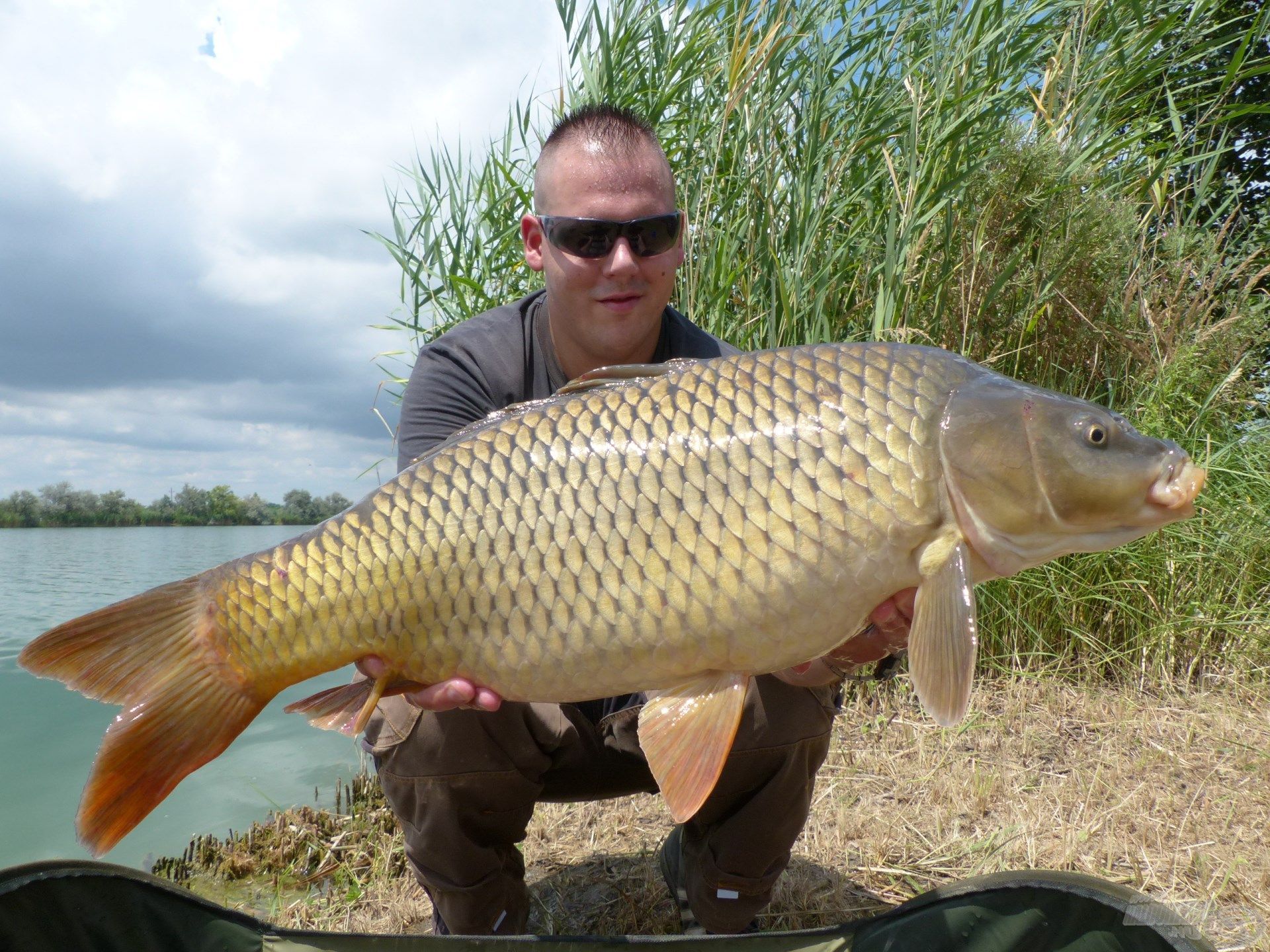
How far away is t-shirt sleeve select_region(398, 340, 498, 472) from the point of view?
1822 millimetres

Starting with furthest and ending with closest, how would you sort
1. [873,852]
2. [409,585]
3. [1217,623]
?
[1217,623] → [873,852] → [409,585]

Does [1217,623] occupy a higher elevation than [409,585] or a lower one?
lower

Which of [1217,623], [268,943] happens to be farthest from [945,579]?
[1217,623]

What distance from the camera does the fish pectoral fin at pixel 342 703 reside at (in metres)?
1.34

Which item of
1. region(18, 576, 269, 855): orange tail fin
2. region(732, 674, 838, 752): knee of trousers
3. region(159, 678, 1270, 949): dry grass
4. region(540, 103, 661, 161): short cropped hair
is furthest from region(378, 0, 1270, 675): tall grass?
region(18, 576, 269, 855): orange tail fin

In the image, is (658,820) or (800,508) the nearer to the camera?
(800,508)

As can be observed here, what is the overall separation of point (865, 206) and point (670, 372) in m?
2.14

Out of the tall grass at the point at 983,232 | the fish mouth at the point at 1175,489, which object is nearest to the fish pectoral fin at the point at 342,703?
the fish mouth at the point at 1175,489

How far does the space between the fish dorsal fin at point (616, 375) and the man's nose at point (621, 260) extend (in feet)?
1.71

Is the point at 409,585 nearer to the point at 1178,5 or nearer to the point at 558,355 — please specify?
the point at 558,355

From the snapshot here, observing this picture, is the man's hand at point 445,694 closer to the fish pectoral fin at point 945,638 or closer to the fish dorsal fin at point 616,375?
the fish dorsal fin at point 616,375

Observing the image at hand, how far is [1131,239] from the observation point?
3354 mm

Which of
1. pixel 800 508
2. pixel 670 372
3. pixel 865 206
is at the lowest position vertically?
pixel 800 508

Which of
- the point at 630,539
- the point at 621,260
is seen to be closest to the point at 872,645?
the point at 630,539
